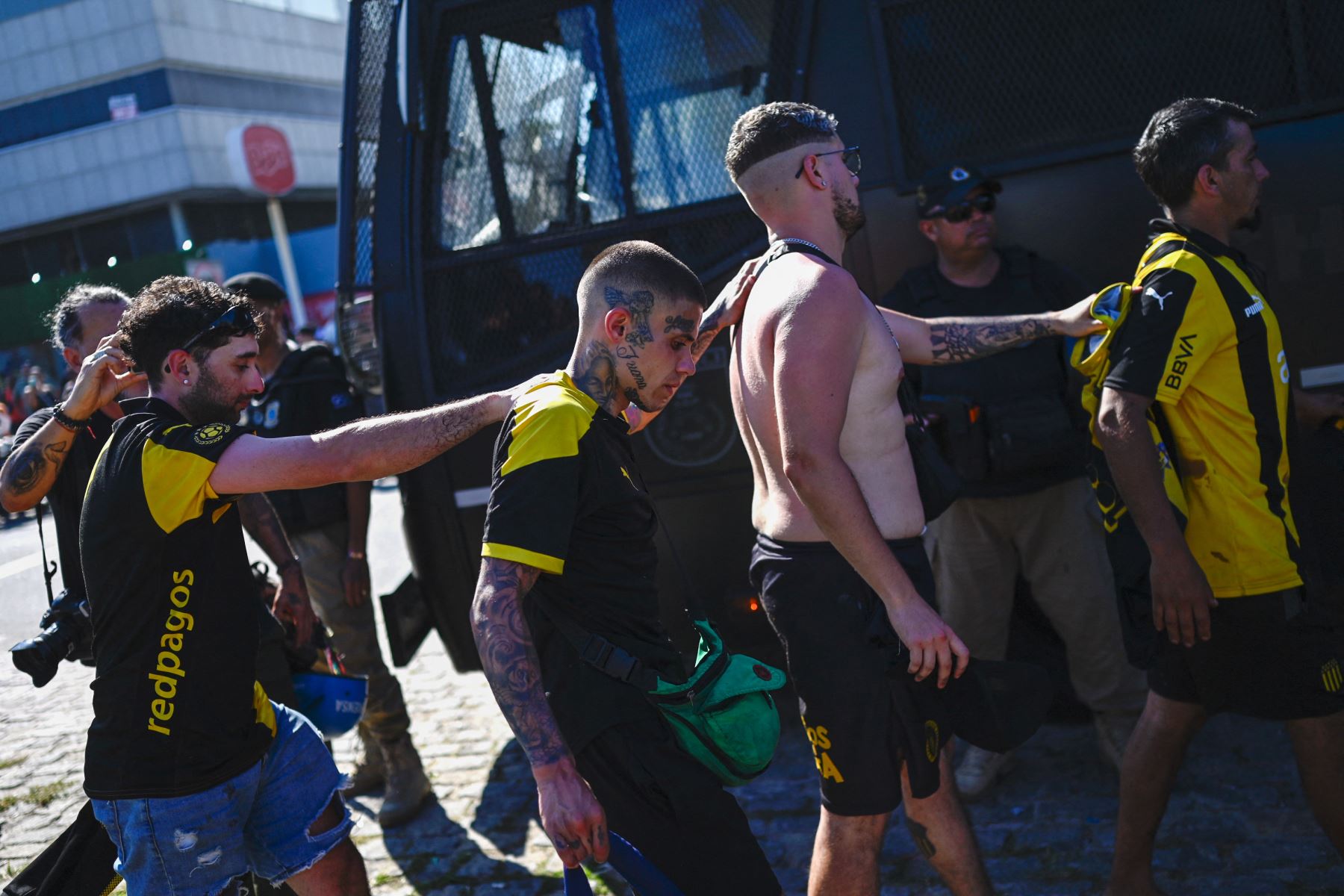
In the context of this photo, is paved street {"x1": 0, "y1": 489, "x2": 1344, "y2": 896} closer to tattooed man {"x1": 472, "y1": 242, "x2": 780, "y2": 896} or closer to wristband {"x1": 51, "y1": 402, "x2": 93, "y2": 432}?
tattooed man {"x1": 472, "y1": 242, "x2": 780, "y2": 896}

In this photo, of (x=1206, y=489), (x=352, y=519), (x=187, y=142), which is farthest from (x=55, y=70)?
(x=1206, y=489)

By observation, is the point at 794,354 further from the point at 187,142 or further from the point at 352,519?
the point at 187,142

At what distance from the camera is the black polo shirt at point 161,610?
247cm

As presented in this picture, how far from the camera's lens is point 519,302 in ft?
13.7

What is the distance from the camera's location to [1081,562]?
13.2ft

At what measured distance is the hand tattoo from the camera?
7.98 feet

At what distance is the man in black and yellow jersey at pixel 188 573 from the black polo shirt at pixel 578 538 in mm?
204

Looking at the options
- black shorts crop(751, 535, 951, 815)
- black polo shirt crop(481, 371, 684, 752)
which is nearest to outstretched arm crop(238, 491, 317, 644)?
black polo shirt crop(481, 371, 684, 752)

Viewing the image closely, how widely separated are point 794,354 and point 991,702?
95 cm

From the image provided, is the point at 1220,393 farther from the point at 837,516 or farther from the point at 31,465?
the point at 31,465

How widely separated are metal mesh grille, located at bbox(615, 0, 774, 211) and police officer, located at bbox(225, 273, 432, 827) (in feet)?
5.07

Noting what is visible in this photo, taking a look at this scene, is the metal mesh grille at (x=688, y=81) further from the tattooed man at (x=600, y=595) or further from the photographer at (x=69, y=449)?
the photographer at (x=69, y=449)

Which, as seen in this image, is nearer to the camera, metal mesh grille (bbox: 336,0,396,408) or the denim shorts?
the denim shorts

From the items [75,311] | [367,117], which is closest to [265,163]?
[367,117]
